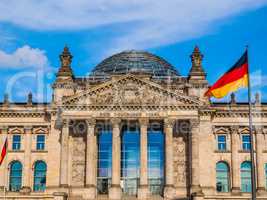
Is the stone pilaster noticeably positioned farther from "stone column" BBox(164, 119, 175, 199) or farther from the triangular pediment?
"stone column" BBox(164, 119, 175, 199)

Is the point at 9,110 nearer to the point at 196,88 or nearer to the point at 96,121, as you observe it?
the point at 96,121

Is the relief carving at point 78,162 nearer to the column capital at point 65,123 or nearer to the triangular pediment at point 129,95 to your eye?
the column capital at point 65,123

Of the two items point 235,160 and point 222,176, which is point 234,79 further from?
point 222,176

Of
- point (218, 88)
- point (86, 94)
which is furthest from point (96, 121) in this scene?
point (218, 88)

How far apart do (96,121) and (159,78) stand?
Result: 1404 centimetres

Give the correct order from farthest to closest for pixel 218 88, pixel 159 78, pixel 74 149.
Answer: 1. pixel 159 78
2. pixel 74 149
3. pixel 218 88

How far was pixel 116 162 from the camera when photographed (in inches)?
2763

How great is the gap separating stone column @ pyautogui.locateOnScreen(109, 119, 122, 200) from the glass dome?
13177mm

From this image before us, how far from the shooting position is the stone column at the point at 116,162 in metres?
69.2

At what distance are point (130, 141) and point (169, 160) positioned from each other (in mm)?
6872

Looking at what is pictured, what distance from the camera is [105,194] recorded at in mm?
71500

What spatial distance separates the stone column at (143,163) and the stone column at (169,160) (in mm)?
2565

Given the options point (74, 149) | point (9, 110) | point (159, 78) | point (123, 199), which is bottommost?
point (123, 199)

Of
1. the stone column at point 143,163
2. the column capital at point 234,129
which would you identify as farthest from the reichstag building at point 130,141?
the stone column at point 143,163
